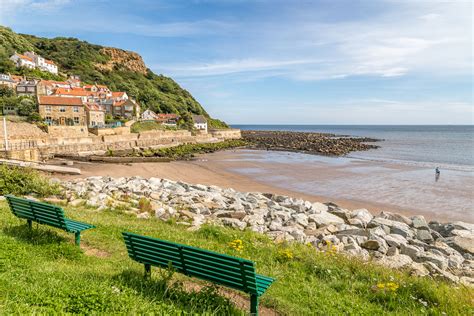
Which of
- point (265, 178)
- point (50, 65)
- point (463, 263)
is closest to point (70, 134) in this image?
point (265, 178)

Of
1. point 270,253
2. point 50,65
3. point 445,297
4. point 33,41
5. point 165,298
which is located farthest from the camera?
point 33,41

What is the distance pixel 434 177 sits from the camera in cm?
2664

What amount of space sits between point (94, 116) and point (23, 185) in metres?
41.2

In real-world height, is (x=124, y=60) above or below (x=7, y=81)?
above

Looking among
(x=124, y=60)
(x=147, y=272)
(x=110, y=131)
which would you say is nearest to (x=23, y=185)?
(x=147, y=272)

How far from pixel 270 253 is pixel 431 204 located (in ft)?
47.9

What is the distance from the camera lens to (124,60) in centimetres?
11844

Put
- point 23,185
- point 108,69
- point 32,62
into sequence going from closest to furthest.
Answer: point 23,185 < point 32,62 < point 108,69

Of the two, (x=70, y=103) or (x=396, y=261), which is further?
(x=70, y=103)

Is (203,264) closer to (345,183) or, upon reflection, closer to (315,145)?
(345,183)

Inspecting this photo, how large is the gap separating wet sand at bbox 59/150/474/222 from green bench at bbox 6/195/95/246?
13.5 metres

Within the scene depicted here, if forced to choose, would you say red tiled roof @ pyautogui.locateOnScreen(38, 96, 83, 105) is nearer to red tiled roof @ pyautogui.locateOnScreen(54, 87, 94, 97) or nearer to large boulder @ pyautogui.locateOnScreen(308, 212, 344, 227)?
red tiled roof @ pyautogui.locateOnScreen(54, 87, 94, 97)

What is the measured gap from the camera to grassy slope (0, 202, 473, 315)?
3736 millimetres

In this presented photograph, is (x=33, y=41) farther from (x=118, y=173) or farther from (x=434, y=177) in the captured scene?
(x=434, y=177)
